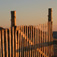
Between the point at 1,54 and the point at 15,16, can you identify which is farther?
the point at 15,16

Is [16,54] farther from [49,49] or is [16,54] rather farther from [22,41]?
[49,49]

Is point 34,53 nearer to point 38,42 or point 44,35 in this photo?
point 38,42

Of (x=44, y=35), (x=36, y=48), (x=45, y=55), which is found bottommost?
(x=45, y=55)

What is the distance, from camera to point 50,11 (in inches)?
343

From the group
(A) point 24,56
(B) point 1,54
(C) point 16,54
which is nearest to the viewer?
(B) point 1,54

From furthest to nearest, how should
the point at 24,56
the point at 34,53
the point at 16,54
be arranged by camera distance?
the point at 34,53 < the point at 24,56 < the point at 16,54

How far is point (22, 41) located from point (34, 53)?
107cm

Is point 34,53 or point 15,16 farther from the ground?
point 15,16

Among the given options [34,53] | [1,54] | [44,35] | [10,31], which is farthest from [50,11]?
[1,54]

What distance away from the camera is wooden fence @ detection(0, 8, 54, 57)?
6.15 metres

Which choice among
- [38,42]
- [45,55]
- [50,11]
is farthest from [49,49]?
[50,11]

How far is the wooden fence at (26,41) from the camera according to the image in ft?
20.2

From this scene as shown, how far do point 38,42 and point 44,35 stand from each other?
76 centimetres

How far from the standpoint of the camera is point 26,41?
699 centimetres
